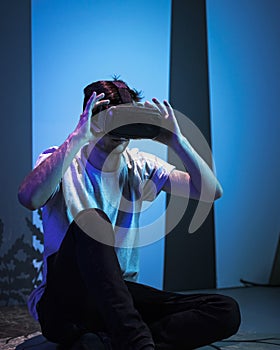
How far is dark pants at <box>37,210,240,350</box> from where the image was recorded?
44.9 inches

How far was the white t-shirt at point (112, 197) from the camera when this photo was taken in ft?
4.40

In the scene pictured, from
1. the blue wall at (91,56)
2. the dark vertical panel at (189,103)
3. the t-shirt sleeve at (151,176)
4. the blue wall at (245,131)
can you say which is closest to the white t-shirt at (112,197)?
the t-shirt sleeve at (151,176)

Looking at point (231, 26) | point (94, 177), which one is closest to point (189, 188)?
point (94, 177)

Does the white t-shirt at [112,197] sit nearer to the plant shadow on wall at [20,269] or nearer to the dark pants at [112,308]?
the dark pants at [112,308]

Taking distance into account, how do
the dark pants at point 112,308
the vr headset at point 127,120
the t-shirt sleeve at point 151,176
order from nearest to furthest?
the dark pants at point 112,308 < the vr headset at point 127,120 < the t-shirt sleeve at point 151,176

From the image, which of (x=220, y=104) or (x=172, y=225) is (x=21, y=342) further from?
(x=220, y=104)

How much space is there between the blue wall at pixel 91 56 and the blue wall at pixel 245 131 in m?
0.29

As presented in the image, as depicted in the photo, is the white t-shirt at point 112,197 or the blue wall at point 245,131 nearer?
the white t-shirt at point 112,197

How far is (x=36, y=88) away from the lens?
2127mm

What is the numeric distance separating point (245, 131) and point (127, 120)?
4.47 feet

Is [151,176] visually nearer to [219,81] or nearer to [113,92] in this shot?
[113,92]

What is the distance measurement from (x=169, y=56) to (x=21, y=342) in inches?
55.3

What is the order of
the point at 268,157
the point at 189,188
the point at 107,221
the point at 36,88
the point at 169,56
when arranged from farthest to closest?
the point at 268,157 → the point at 169,56 → the point at 36,88 → the point at 189,188 → the point at 107,221

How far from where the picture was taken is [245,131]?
258 centimetres
